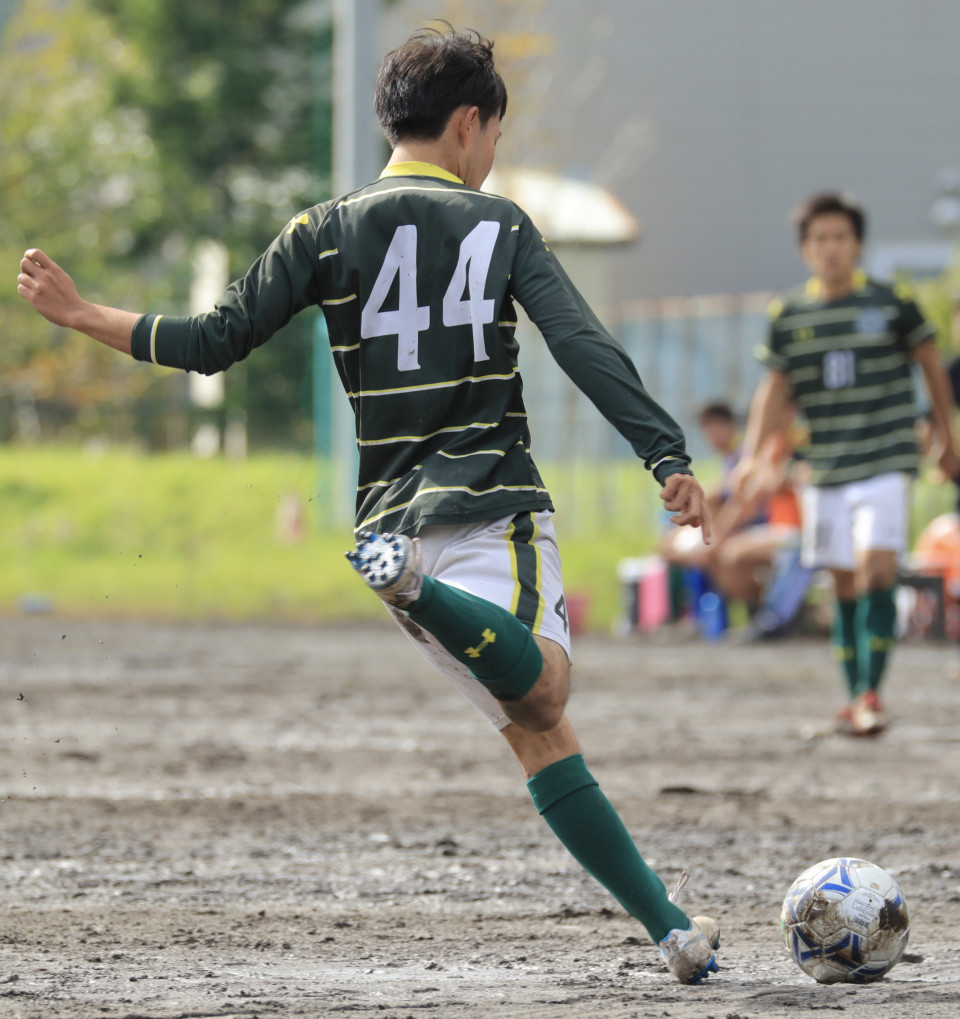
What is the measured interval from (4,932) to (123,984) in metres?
0.54

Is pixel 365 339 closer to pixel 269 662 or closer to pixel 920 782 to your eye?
pixel 920 782

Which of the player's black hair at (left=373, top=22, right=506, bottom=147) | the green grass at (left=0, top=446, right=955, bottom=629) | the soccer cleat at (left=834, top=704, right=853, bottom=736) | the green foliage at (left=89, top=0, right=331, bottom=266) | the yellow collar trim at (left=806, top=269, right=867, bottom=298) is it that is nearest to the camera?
the player's black hair at (left=373, top=22, right=506, bottom=147)

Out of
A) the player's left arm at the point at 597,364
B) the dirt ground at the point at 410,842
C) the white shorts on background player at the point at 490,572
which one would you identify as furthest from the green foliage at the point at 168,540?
the player's left arm at the point at 597,364

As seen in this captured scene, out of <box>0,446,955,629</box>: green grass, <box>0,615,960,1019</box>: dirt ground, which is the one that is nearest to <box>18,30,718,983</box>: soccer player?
<box>0,615,960,1019</box>: dirt ground

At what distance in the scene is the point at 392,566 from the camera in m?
2.49

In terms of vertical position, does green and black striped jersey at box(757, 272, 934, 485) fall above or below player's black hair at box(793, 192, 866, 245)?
below

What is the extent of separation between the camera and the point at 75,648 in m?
9.20

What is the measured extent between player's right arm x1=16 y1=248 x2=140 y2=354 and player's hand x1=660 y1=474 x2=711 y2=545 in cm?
108

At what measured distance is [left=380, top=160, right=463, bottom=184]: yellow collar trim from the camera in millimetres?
2945

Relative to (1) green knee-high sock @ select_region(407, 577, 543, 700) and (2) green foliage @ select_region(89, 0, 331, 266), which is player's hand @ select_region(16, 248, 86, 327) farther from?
(2) green foliage @ select_region(89, 0, 331, 266)

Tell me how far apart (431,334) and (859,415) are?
143 inches

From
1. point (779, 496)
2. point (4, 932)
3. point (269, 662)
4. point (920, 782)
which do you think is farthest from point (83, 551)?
point (4, 932)

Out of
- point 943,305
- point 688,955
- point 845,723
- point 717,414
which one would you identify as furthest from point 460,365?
point 943,305

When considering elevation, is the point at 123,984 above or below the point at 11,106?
below
